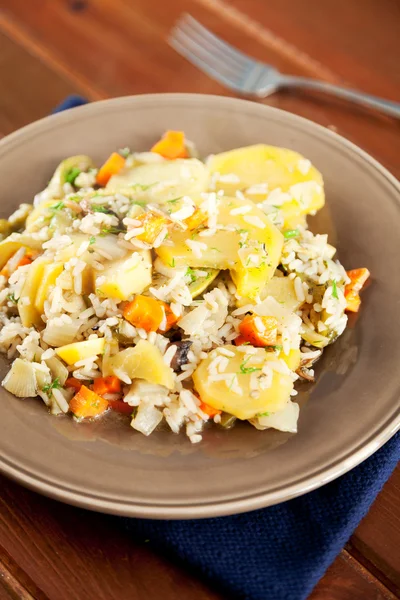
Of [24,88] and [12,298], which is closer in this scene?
[12,298]

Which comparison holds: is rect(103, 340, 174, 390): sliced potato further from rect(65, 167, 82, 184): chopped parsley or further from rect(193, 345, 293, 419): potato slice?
rect(65, 167, 82, 184): chopped parsley

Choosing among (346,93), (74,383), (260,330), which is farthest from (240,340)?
(346,93)

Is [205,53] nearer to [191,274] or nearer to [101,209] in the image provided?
[101,209]

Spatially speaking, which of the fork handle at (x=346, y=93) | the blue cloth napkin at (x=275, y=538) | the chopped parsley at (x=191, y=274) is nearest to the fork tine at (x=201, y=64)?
the fork handle at (x=346, y=93)

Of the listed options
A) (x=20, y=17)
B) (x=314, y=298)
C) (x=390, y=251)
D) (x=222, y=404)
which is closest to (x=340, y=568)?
(x=222, y=404)

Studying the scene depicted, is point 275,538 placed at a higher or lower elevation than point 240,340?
lower

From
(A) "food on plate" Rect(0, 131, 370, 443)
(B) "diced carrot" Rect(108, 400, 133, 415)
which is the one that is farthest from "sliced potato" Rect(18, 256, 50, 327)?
(B) "diced carrot" Rect(108, 400, 133, 415)
